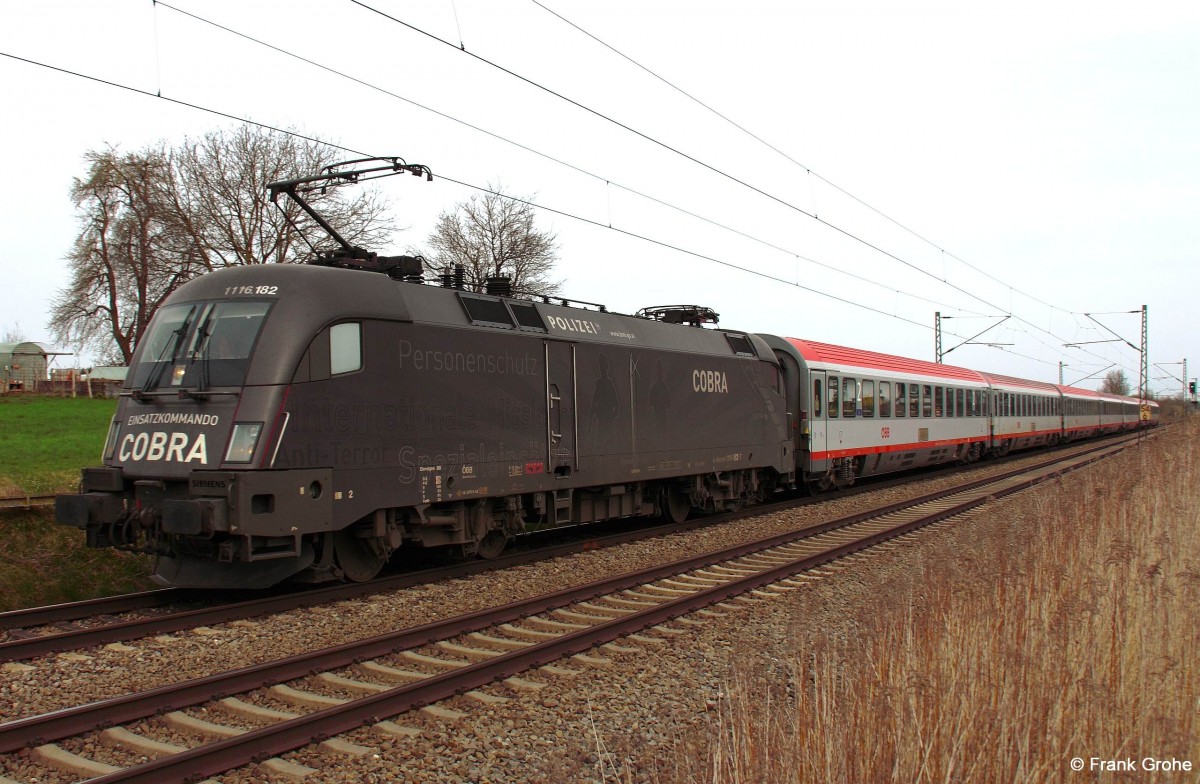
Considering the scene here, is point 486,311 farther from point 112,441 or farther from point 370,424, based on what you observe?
point 112,441

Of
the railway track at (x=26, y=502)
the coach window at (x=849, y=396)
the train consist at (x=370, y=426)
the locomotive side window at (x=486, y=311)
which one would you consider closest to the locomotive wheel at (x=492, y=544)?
the train consist at (x=370, y=426)

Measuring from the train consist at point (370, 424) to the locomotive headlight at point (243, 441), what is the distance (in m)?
0.02

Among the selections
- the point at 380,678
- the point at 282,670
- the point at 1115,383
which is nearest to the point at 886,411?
the point at 380,678

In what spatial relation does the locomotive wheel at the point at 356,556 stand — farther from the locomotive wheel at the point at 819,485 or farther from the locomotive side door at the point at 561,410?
the locomotive wheel at the point at 819,485

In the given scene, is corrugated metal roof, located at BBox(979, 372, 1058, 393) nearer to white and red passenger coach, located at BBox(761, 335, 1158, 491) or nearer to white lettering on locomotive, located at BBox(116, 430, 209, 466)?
white and red passenger coach, located at BBox(761, 335, 1158, 491)

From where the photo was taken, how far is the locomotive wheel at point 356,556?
29.6 feet

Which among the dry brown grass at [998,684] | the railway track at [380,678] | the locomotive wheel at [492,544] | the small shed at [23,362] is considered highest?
the small shed at [23,362]

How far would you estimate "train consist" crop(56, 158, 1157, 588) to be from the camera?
7848mm

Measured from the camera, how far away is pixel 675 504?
Answer: 14.9m

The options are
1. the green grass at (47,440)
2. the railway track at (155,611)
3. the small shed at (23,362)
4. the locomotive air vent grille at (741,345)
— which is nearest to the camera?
the railway track at (155,611)

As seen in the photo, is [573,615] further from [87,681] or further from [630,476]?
[630,476]

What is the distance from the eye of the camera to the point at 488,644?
7.08 meters

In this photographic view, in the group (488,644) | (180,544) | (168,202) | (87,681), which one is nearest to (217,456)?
(180,544)

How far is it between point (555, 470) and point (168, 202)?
21118mm
